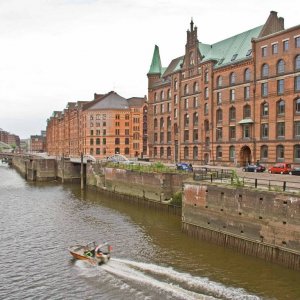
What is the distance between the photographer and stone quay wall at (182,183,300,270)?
2650cm

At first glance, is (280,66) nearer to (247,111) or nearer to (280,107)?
(280,107)

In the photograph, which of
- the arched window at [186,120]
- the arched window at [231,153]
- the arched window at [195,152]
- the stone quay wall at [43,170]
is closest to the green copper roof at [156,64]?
the arched window at [186,120]

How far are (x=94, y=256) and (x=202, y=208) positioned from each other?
1095 cm

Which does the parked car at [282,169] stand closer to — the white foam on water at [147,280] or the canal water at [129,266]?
the canal water at [129,266]

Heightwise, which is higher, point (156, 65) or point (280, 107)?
point (156, 65)

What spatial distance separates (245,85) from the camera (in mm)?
61562

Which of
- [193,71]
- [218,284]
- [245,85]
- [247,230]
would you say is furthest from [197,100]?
[218,284]

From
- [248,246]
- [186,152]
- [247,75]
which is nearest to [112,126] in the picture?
[186,152]

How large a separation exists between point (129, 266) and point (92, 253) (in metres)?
3.23

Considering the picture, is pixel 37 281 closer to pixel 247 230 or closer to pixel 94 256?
pixel 94 256

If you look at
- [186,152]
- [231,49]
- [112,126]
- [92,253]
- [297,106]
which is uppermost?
[231,49]

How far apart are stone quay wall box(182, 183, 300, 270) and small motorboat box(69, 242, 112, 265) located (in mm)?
9258

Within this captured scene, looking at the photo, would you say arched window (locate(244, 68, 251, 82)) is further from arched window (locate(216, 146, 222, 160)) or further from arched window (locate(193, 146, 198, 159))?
arched window (locate(193, 146, 198, 159))

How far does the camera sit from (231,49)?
224ft
